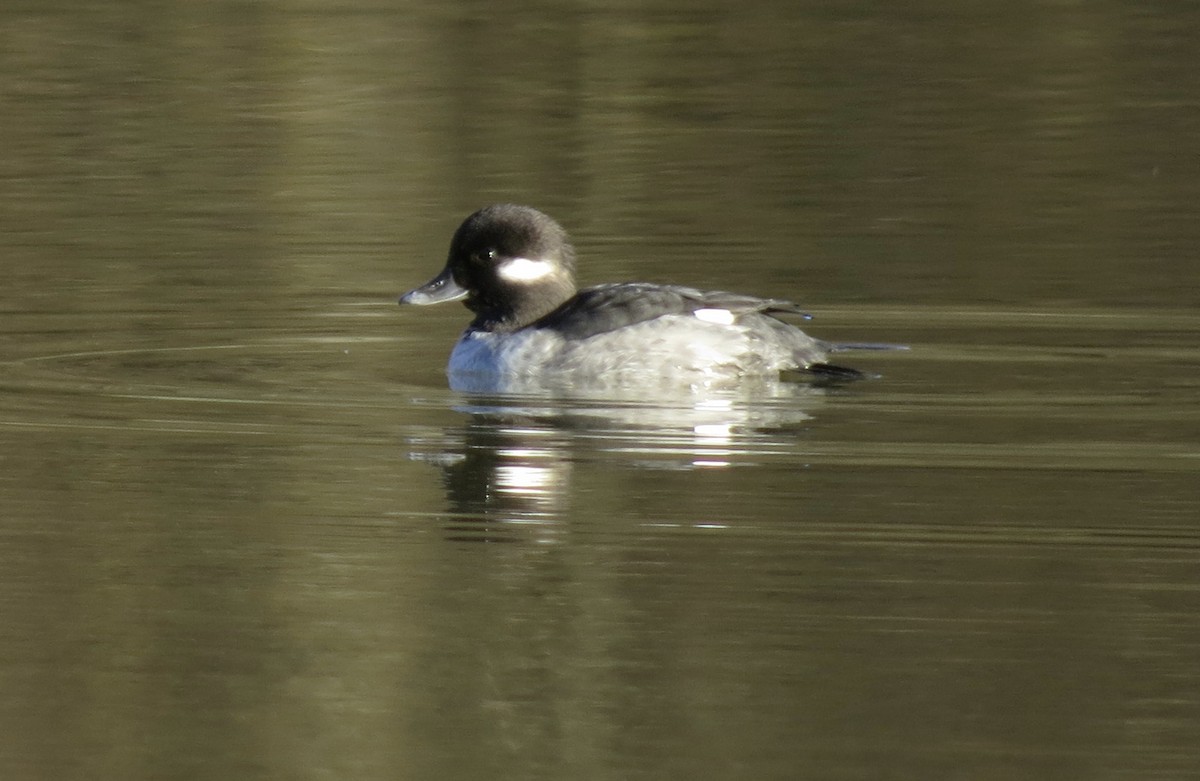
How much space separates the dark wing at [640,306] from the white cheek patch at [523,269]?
64 centimetres

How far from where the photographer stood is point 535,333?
10.2m

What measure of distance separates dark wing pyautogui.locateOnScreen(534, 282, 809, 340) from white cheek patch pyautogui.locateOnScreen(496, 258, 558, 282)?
0.64 metres

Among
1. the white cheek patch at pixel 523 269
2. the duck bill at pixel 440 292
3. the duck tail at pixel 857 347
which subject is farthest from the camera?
the duck bill at pixel 440 292

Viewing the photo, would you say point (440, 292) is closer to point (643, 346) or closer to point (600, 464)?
point (643, 346)

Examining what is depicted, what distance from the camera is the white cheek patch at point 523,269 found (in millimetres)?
10812

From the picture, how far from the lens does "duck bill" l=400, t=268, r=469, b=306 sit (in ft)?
35.9

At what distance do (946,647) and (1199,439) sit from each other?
2951 millimetres

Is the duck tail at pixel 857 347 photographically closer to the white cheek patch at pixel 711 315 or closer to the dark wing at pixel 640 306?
the dark wing at pixel 640 306

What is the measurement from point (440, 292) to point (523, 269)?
0.42 m

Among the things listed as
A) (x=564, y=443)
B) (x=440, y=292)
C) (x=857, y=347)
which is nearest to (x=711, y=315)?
(x=857, y=347)

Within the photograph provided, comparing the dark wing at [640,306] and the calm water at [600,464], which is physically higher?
the dark wing at [640,306]

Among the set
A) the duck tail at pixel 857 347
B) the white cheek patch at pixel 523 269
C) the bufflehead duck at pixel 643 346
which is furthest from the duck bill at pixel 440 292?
the duck tail at pixel 857 347

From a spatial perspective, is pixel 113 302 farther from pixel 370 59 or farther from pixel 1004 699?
pixel 370 59

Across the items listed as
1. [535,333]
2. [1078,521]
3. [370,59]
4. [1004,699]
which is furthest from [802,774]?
[370,59]
